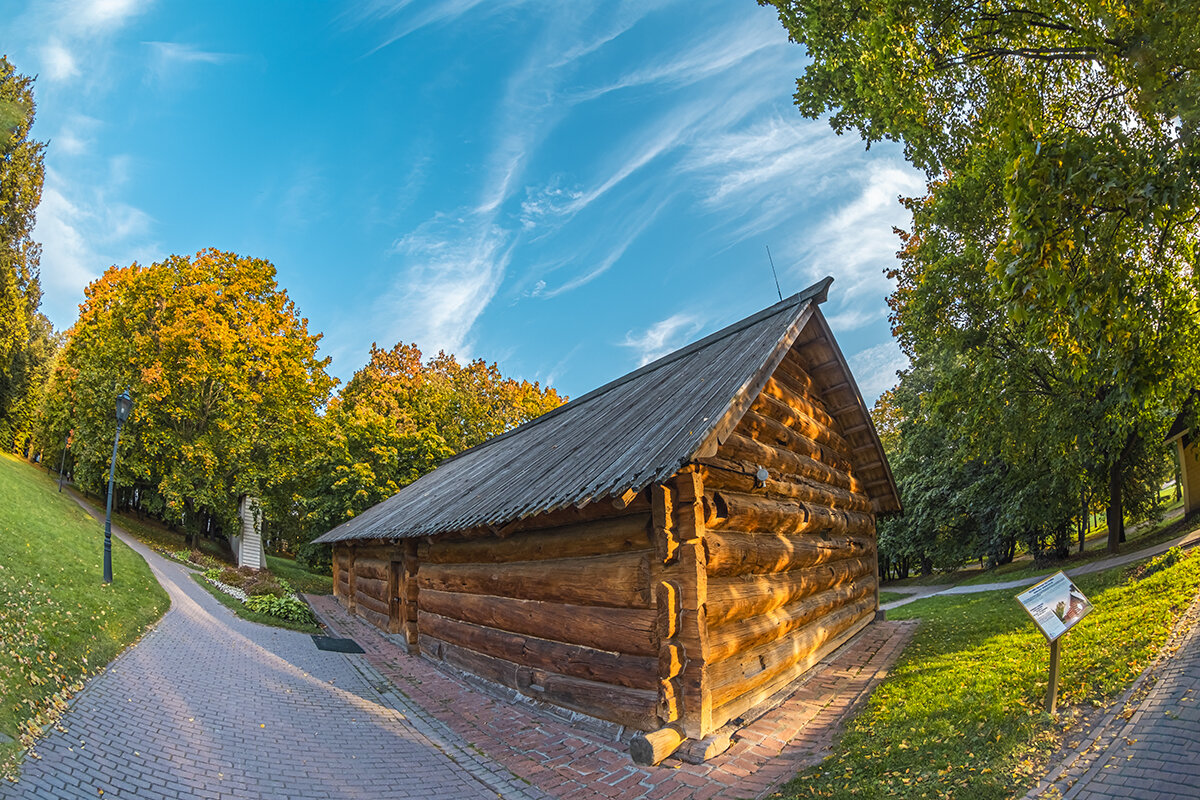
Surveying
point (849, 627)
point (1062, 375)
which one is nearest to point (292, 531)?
point (849, 627)

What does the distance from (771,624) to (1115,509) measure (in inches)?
690

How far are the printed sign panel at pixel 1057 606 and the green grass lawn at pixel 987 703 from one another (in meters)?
0.80

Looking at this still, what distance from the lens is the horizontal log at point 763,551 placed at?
6.27m

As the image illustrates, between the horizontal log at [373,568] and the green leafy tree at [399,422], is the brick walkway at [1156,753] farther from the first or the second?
the green leafy tree at [399,422]

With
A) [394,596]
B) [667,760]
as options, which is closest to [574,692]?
[667,760]

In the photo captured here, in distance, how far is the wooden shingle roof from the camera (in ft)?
19.5

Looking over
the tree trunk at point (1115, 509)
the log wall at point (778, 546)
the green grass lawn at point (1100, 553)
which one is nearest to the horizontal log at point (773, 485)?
the log wall at point (778, 546)

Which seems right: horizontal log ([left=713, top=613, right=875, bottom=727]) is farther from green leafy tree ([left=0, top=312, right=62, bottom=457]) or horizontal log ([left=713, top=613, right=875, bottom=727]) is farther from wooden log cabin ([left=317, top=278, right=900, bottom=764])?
green leafy tree ([left=0, top=312, right=62, bottom=457])

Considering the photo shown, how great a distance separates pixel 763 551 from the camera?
7.11m

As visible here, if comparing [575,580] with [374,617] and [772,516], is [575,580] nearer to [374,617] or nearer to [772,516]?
[772,516]

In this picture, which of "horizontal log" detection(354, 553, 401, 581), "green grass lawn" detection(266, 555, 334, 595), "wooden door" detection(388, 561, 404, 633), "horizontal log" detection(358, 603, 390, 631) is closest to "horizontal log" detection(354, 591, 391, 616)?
"horizontal log" detection(358, 603, 390, 631)

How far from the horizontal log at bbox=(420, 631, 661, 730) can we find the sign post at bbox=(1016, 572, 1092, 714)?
3.93 meters

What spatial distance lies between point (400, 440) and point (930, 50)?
26.1 meters

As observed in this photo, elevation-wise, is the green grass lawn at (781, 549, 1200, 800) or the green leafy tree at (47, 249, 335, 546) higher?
the green leafy tree at (47, 249, 335, 546)
